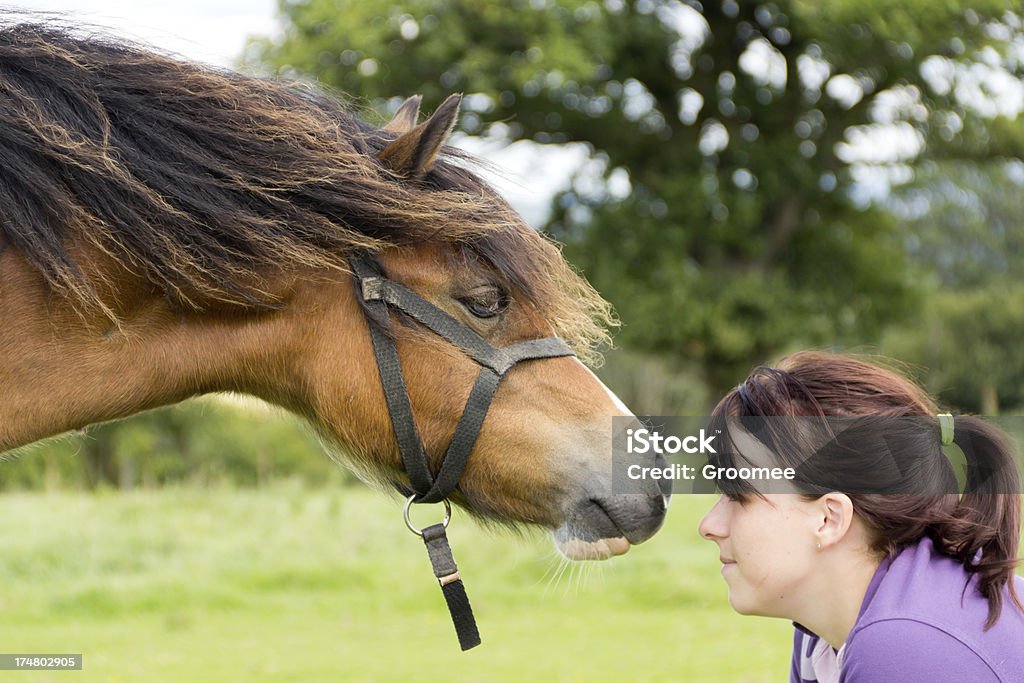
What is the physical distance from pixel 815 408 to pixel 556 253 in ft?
2.88

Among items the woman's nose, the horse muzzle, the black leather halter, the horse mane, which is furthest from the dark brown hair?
the horse mane

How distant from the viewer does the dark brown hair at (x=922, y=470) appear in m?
2.01

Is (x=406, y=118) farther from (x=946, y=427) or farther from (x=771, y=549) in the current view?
(x=946, y=427)

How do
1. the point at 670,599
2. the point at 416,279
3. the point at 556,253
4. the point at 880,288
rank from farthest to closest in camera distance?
the point at 880,288 → the point at 670,599 → the point at 556,253 → the point at 416,279

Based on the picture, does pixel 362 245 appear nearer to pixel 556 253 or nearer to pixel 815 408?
pixel 556 253

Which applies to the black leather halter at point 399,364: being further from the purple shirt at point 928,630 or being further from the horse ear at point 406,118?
the purple shirt at point 928,630

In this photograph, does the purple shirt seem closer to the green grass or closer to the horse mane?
the horse mane

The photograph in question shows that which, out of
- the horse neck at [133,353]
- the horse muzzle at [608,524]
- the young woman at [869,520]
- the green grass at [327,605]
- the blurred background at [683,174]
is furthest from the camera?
the blurred background at [683,174]

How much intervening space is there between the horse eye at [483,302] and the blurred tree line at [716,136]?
1218 centimetres

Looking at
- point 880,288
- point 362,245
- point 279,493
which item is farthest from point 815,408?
point 880,288

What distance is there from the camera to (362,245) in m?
2.36

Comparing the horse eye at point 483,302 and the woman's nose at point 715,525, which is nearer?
the woman's nose at point 715,525

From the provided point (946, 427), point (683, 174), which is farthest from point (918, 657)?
point (683, 174)

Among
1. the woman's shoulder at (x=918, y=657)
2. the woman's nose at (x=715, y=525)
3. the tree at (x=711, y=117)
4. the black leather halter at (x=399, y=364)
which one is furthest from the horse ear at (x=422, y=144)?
the tree at (x=711, y=117)
